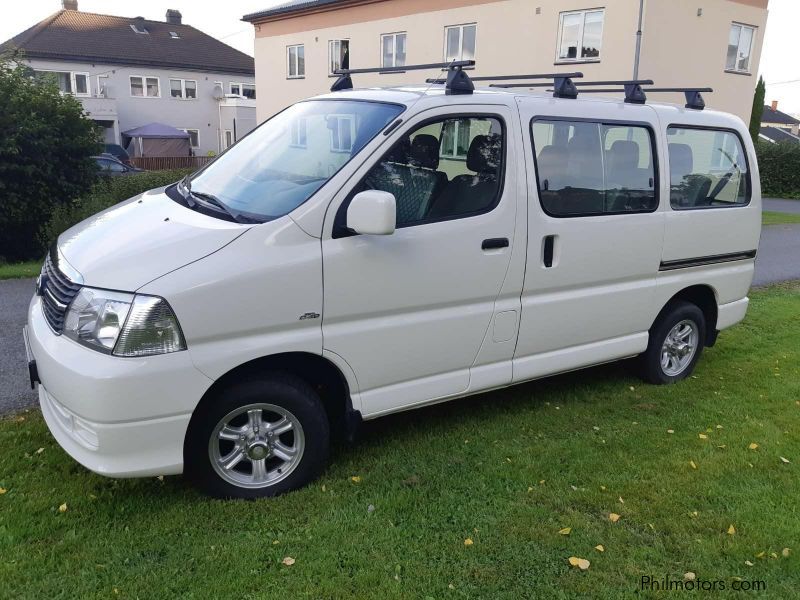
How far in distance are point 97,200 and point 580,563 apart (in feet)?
30.2

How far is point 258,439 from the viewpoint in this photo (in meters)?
3.65

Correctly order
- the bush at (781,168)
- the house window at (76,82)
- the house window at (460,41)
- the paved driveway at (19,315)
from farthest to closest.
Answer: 1. the house window at (76,82)
2. the bush at (781,168)
3. the house window at (460,41)
4. the paved driveway at (19,315)

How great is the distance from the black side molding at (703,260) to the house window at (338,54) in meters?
20.6

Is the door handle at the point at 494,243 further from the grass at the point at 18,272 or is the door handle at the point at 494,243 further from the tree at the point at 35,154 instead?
the tree at the point at 35,154

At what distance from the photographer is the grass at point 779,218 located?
17.5 metres

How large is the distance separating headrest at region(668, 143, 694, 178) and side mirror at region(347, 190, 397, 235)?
2.72m

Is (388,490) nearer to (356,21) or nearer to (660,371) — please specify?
(660,371)

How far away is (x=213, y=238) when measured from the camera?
3410 millimetres

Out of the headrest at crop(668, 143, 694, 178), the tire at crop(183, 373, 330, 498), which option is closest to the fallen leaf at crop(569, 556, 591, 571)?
the tire at crop(183, 373, 330, 498)

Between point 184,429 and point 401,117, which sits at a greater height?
point 401,117

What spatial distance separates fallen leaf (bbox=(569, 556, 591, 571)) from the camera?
326 centimetres

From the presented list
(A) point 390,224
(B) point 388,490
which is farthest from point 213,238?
(B) point 388,490

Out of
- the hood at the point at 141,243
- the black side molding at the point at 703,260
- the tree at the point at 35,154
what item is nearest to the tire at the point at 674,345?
the black side molding at the point at 703,260

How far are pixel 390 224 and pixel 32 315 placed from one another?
80.8 inches
